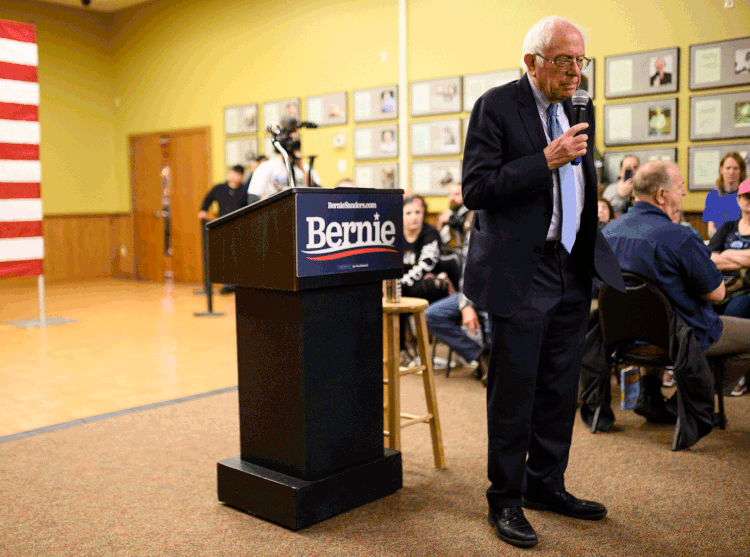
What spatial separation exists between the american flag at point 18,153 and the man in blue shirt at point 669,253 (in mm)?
5221

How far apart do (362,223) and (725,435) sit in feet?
6.67

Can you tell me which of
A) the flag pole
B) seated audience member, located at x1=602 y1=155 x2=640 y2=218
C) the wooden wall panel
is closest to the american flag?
the flag pole

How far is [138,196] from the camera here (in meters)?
11.3

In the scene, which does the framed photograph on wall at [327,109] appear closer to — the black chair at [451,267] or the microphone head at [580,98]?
the black chair at [451,267]

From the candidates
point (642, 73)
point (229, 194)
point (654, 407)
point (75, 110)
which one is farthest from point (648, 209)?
point (75, 110)

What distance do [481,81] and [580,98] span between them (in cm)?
538

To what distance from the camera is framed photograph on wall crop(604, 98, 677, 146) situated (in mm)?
6238

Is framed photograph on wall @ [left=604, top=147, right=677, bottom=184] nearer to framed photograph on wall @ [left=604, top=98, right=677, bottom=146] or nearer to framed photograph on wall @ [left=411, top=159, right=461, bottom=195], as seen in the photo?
A: framed photograph on wall @ [left=604, top=98, right=677, bottom=146]

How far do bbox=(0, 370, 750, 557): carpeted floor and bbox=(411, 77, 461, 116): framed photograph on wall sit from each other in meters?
4.67

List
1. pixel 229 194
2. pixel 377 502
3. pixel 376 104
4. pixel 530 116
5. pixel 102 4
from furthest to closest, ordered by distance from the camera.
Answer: pixel 102 4
pixel 229 194
pixel 376 104
pixel 377 502
pixel 530 116

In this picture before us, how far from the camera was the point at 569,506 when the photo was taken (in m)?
2.44

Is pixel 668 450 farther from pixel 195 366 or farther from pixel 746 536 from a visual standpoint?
pixel 195 366

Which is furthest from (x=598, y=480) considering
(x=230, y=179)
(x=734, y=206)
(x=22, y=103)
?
(x=230, y=179)

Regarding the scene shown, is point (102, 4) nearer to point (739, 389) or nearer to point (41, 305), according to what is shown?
point (41, 305)
